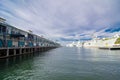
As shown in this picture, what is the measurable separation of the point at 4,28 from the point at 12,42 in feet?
22.6

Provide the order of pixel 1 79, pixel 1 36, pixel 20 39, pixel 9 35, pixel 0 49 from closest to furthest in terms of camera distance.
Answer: pixel 1 79, pixel 0 49, pixel 1 36, pixel 9 35, pixel 20 39

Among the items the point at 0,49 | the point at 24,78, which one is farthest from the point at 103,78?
the point at 0,49

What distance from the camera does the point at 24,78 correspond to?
53.3ft

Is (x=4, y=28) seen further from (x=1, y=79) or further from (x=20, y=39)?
(x=1, y=79)

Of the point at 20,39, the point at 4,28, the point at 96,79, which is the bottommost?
the point at 96,79

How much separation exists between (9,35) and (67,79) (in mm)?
32578

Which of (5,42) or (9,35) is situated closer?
(5,42)

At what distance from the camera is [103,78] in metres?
16.4

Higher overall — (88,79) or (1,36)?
(1,36)

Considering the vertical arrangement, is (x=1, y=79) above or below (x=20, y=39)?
below

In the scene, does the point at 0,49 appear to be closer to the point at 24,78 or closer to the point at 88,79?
the point at 24,78

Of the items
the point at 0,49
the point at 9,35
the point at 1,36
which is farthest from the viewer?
the point at 9,35

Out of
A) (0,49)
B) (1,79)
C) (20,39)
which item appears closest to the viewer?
(1,79)

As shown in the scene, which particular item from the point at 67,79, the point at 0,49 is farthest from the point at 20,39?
the point at 67,79
